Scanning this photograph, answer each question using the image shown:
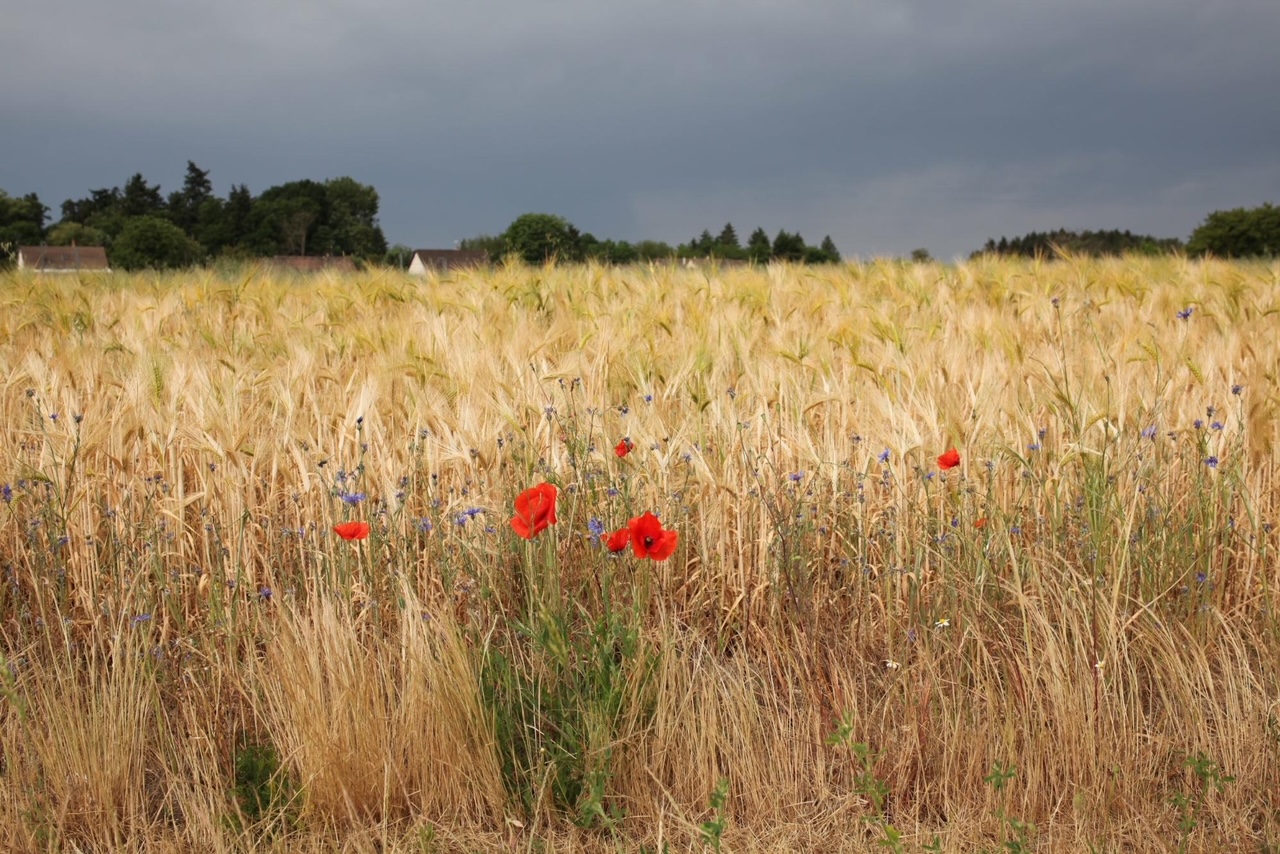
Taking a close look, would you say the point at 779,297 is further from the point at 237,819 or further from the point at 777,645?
the point at 237,819

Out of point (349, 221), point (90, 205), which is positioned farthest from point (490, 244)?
point (90, 205)

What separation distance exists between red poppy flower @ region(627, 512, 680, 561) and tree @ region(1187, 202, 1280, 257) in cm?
3351

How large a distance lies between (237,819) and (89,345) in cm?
302

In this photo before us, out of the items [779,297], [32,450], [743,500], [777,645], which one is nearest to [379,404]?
[32,450]

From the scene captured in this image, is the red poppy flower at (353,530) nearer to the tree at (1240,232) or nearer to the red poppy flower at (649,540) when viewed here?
the red poppy flower at (649,540)

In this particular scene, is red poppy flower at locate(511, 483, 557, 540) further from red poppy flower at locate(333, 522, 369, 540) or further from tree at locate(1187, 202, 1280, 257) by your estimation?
tree at locate(1187, 202, 1280, 257)

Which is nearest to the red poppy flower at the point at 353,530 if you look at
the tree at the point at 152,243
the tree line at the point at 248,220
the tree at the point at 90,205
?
the tree at the point at 152,243

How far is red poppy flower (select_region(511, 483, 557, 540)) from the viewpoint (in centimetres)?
187

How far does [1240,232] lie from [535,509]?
120ft

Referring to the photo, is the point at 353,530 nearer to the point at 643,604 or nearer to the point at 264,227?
the point at 643,604

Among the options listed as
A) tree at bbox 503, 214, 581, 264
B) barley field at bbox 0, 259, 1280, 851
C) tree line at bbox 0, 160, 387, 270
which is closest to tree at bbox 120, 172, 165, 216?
tree line at bbox 0, 160, 387, 270

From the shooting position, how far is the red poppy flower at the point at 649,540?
1872 mm

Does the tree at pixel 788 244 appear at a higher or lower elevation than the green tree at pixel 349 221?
lower

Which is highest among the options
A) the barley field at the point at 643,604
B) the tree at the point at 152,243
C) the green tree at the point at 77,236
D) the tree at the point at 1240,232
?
the green tree at the point at 77,236
